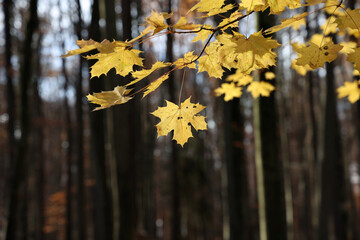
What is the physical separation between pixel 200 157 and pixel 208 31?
28.3 ft

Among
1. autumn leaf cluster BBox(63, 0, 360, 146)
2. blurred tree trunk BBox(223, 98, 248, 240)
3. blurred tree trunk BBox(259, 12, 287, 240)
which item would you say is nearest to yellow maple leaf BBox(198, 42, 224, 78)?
autumn leaf cluster BBox(63, 0, 360, 146)

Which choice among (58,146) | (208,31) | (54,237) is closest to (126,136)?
(208,31)

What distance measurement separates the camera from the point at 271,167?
2299 millimetres

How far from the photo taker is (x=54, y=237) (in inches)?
680

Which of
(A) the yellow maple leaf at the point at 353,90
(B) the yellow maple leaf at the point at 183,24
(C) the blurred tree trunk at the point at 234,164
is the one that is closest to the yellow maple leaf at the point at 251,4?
(B) the yellow maple leaf at the point at 183,24

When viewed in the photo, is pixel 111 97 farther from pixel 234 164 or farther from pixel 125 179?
pixel 234 164

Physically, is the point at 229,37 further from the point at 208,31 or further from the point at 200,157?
the point at 200,157

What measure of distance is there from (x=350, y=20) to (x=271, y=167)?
1.41 metres

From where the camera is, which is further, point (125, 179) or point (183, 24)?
point (125, 179)

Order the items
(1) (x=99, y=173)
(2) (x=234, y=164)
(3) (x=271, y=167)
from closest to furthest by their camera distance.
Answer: (3) (x=271, y=167)
(2) (x=234, y=164)
(1) (x=99, y=173)

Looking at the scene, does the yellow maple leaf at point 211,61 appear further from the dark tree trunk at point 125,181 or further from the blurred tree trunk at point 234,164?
the blurred tree trunk at point 234,164

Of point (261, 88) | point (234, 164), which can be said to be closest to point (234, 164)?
point (234, 164)

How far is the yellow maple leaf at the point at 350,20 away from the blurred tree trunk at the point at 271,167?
3.88 ft

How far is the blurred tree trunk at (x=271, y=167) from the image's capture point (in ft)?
7.47
